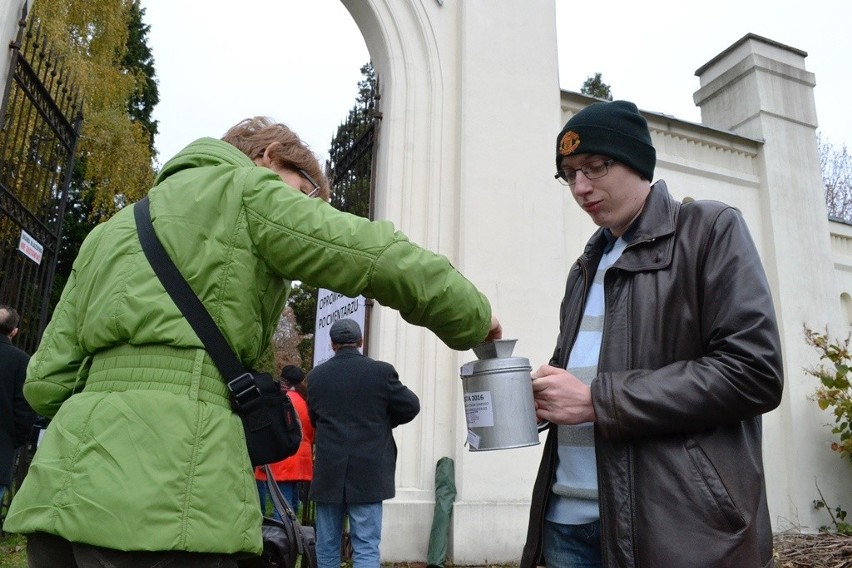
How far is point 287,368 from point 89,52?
1270 centimetres

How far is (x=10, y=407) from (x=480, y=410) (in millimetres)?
4950

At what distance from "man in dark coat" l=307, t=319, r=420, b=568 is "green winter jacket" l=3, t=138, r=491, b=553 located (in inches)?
121

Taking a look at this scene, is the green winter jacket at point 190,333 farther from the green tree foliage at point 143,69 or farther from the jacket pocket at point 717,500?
the green tree foliage at point 143,69

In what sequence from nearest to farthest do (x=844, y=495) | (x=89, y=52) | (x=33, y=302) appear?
(x=33, y=302)
(x=844, y=495)
(x=89, y=52)

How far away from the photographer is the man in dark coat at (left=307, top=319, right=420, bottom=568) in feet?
15.6

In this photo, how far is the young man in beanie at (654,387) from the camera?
1.55 metres

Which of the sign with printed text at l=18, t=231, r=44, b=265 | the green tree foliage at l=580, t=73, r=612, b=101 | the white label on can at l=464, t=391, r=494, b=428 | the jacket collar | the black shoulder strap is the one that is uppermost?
the green tree foliage at l=580, t=73, r=612, b=101

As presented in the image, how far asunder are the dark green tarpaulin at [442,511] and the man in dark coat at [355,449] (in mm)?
1287

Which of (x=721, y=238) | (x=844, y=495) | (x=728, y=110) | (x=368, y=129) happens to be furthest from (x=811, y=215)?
(x=721, y=238)

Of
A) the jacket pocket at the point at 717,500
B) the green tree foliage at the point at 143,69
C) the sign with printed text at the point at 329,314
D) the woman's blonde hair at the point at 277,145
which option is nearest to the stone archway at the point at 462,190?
the sign with printed text at the point at 329,314

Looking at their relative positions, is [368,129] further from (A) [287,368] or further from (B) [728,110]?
(B) [728,110]

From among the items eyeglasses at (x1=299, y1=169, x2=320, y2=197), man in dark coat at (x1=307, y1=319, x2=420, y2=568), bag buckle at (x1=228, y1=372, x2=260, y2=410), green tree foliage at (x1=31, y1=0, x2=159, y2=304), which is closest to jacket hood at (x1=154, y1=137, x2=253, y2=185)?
eyeglasses at (x1=299, y1=169, x2=320, y2=197)

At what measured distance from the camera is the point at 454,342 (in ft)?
6.00

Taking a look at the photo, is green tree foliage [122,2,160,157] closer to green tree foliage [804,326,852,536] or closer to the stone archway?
the stone archway
